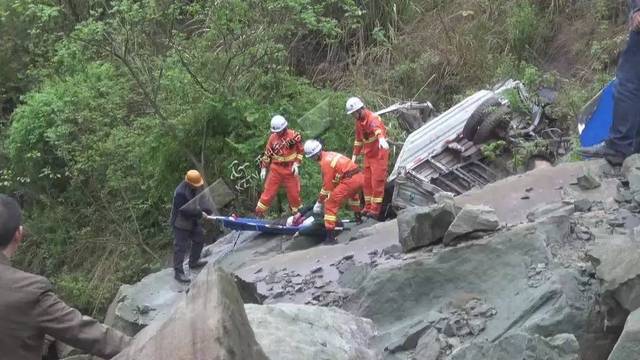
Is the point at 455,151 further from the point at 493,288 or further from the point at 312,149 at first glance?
the point at 493,288

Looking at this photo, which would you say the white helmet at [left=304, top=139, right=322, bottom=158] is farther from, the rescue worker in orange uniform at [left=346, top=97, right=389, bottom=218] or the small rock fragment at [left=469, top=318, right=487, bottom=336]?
the small rock fragment at [left=469, top=318, right=487, bottom=336]

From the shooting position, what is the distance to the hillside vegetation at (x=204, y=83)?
13227 mm

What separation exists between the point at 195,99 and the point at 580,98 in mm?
5778

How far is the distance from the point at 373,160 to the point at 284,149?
1.10 m

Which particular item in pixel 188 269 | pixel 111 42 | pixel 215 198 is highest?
pixel 111 42

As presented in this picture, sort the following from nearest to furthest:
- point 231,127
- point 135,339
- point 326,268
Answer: point 135,339 → point 326,268 → point 231,127

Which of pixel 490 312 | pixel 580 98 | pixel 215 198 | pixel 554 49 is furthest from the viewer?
pixel 554 49

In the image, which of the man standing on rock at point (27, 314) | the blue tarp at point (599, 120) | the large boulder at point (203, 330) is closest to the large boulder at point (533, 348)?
the large boulder at point (203, 330)

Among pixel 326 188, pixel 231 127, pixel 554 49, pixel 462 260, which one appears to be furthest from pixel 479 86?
pixel 462 260

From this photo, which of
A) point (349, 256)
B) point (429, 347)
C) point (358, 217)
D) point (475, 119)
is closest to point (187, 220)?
point (349, 256)

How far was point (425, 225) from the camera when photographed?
626cm

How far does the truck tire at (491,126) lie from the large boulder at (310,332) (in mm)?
4478

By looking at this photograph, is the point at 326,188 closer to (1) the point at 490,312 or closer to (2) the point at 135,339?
(1) the point at 490,312

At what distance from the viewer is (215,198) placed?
9.01 m
